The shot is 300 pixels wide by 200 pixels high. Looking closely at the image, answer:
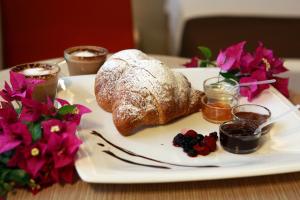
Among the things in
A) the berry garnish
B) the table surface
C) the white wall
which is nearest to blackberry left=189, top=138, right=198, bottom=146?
the berry garnish

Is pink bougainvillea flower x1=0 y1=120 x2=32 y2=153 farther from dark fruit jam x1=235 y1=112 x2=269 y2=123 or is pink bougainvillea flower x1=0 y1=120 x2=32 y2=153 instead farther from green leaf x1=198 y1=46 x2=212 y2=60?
green leaf x1=198 y1=46 x2=212 y2=60

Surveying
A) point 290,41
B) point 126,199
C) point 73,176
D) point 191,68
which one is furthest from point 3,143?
point 290,41

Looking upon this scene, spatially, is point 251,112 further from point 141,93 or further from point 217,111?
point 141,93

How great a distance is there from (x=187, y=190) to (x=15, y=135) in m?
0.37

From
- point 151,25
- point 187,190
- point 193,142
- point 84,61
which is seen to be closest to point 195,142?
point 193,142

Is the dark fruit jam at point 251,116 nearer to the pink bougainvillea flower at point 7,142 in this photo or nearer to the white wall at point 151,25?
the pink bougainvillea flower at point 7,142

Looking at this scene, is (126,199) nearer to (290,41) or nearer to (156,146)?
(156,146)

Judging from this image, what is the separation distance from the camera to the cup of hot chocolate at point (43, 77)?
43.9 inches

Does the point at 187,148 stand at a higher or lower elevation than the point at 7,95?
lower

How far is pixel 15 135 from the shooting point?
2.68 ft

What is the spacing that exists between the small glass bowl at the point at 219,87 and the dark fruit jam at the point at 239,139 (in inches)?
8.4

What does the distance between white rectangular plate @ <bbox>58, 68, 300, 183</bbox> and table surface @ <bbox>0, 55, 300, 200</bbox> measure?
4 cm

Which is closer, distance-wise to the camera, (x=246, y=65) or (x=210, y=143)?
(x=210, y=143)

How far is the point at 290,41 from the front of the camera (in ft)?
6.91
